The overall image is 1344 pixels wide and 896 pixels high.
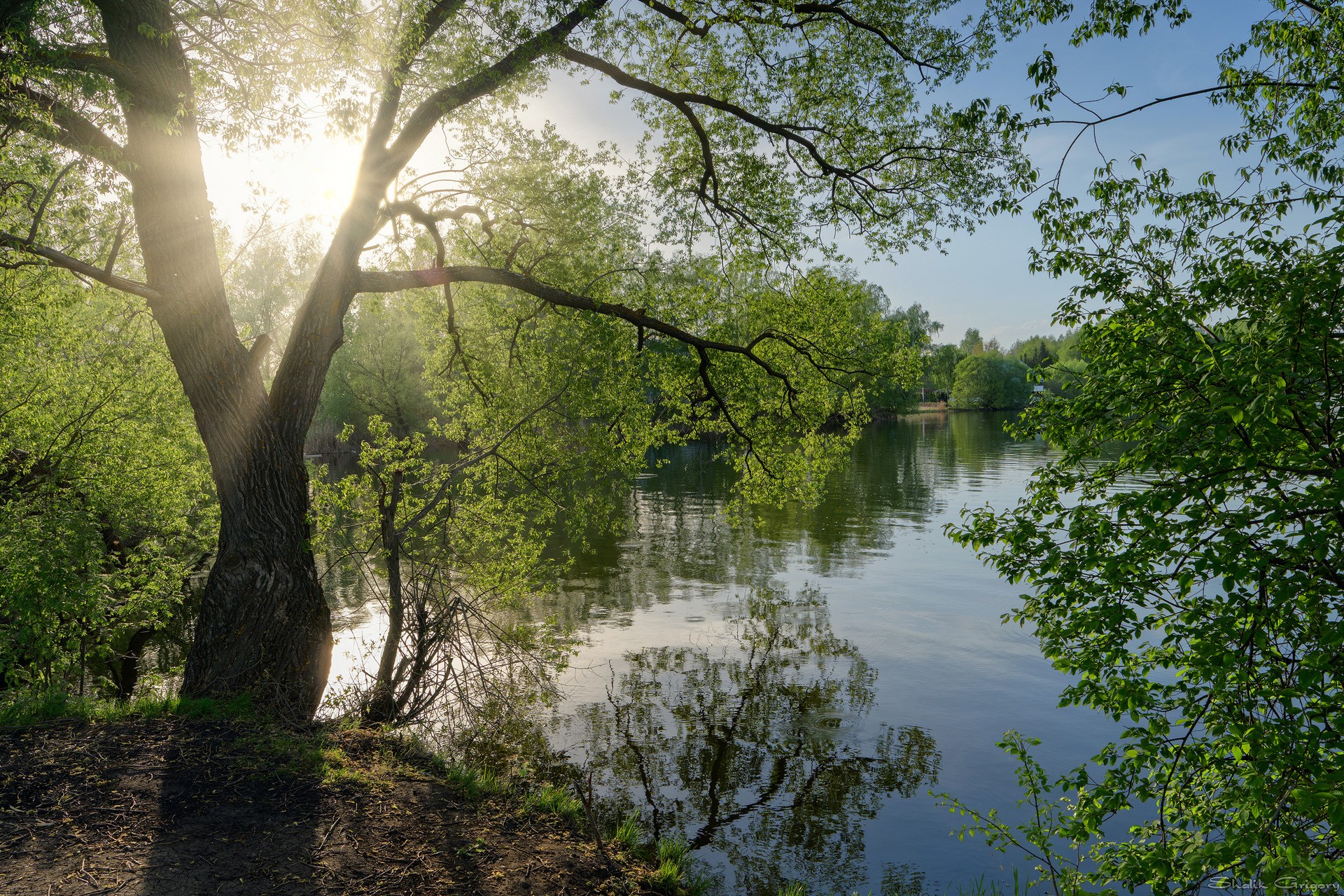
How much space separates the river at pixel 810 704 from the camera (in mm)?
9273

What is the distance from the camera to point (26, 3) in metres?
6.64

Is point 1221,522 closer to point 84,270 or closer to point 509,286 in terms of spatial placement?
point 509,286

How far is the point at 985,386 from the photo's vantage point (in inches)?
4801

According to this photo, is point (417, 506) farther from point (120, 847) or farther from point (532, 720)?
point (120, 847)

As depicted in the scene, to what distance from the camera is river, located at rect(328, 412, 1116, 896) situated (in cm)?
927

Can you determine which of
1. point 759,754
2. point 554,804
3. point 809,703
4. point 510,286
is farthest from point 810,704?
point 510,286

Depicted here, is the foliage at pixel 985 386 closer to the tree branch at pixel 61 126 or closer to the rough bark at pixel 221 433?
the rough bark at pixel 221 433

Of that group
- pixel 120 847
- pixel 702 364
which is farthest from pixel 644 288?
pixel 120 847

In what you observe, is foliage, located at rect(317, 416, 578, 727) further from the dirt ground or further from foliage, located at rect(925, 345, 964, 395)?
foliage, located at rect(925, 345, 964, 395)

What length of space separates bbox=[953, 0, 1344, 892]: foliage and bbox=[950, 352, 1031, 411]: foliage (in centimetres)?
12104

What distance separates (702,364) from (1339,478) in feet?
30.0

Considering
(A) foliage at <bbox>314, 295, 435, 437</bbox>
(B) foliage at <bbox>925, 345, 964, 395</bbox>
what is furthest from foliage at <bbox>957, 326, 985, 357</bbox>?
(A) foliage at <bbox>314, 295, 435, 437</bbox>

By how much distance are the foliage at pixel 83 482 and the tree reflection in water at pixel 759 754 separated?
790 cm

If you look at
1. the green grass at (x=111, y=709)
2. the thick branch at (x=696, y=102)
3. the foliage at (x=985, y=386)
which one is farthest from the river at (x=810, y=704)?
the foliage at (x=985, y=386)
